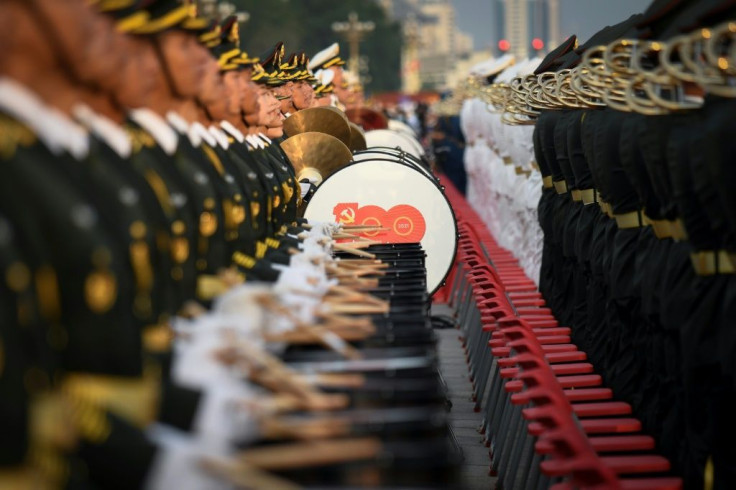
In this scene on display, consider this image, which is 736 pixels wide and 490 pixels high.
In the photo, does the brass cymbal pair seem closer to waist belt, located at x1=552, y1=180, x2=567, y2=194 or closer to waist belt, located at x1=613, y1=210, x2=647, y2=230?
waist belt, located at x1=552, y1=180, x2=567, y2=194

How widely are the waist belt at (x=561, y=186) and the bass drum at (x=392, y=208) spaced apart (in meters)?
1.09

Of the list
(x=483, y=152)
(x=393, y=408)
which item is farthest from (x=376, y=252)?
(x=483, y=152)

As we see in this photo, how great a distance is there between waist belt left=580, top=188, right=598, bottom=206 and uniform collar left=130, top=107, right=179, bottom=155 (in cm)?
381

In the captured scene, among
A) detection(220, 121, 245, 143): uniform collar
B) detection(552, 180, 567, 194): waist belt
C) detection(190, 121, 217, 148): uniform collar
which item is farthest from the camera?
detection(552, 180, 567, 194): waist belt

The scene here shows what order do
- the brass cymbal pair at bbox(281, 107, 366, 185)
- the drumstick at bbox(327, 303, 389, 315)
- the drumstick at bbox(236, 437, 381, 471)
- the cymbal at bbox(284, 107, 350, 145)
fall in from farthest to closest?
the cymbal at bbox(284, 107, 350, 145) → the brass cymbal pair at bbox(281, 107, 366, 185) → the drumstick at bbox(327, 303, 389, 315) → the drumstick at bbox(236, 437, 381, 471)

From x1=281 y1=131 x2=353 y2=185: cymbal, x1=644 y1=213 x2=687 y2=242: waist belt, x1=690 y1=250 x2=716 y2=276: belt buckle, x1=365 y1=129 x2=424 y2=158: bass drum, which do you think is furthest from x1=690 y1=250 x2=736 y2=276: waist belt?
x1=365 y1=129 x2=424 y2=158: bass drum

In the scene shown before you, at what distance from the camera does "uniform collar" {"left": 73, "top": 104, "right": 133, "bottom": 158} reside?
11.4ft

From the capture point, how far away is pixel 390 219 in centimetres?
803

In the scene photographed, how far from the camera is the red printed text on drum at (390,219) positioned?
26.1 ft

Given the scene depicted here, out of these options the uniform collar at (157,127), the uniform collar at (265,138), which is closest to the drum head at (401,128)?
the uniform collar at (265,138)

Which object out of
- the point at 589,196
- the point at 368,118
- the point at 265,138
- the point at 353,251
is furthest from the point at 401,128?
the point at 353,251

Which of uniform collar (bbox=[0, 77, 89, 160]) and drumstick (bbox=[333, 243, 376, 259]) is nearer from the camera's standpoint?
uniform collar (bbox=[0, 77, 89, 160])

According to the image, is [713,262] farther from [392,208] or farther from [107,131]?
Answer: [392,208]

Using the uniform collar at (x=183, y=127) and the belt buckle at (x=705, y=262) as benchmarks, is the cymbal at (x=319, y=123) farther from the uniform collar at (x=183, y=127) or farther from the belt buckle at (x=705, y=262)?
the belt buckle at (x=705, y=262)
